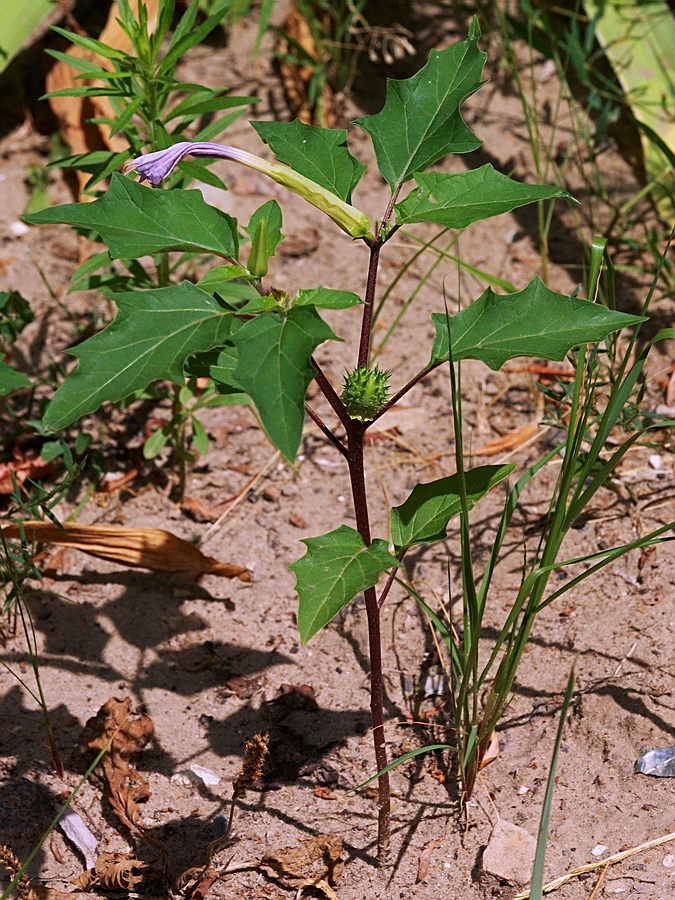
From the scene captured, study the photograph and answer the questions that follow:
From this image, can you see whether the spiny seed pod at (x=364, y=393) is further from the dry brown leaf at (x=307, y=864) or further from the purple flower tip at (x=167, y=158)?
the dry brown leaf at (x=307, y=864)

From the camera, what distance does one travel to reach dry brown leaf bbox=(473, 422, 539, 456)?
2.57 metres

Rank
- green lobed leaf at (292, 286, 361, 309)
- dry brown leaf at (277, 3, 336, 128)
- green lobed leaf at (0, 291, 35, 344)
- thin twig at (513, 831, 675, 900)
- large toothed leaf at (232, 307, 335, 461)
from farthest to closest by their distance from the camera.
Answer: dry brown leaf at (277, 3, 336, 128), green lobed leaf at (0, 291, 35, 344), thin twig at (513, 831, 675, 900), green lobed leaf at (292, 286, 361, 309), large toothed leaf at (232, 307, 335, 461)

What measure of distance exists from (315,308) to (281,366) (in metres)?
0.10

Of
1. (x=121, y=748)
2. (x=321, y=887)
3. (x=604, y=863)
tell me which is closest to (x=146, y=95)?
(x=121, y=748)

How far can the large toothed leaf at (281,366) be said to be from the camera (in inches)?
42.4

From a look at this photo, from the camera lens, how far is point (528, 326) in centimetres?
131

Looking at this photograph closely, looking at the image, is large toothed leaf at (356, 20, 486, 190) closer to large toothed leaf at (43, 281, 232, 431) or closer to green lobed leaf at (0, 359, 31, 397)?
large toothed leaf at (43, 281, 232, 431)

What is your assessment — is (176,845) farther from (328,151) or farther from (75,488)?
(328,151)

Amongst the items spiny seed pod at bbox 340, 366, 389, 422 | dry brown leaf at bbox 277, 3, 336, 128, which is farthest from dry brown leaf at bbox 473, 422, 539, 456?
dry brown leaf at bbox 277, 3, 336, 128

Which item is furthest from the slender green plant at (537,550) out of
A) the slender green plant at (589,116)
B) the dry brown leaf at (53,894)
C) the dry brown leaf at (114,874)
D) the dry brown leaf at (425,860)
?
the slender green plant at (589,116)

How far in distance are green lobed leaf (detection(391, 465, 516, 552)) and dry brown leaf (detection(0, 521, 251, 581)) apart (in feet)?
2.87

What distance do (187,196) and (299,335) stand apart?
0.32 metres

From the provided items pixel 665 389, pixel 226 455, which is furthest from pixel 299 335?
pixel 665 389

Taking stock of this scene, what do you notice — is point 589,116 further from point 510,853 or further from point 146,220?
point 510,853
